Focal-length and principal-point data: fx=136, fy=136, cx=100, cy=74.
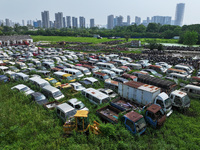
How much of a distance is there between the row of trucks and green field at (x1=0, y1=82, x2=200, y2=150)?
1.67 ft

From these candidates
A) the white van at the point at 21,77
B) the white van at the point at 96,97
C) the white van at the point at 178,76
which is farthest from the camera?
the white van at the point at 178,76

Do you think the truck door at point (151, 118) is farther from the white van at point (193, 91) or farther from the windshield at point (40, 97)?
the windshield at point (40, 97)

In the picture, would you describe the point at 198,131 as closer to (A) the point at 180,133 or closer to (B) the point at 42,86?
(A) the point at 180,133

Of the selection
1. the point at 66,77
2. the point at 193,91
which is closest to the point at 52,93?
the point at 66,77

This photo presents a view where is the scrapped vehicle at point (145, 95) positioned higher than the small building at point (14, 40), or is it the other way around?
the small building at point (14, 40)

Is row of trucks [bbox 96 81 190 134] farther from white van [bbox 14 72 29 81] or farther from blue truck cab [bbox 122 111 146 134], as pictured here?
white van [bbox 14 72 29 81]

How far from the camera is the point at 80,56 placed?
3369cm

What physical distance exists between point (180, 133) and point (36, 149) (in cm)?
878

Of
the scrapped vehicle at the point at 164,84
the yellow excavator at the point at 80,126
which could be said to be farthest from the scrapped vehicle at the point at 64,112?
the scrapped vehicle at the point at 164,84

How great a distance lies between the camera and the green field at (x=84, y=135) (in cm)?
752

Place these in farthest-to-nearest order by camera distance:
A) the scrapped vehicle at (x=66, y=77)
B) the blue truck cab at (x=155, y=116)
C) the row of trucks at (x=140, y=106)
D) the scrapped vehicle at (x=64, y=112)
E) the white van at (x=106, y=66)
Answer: the white van at (x=106, y=66) < the scrapped vehicle at (x=66, y=77) < the scrapped vehicle at (x=64, y=112) < the blue truck cab at (x=155, y=116) < the row of trucks at (x=140, y=106)

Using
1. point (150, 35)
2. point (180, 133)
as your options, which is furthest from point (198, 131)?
point (150, 35)

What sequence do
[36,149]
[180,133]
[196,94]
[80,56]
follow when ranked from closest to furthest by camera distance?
1. [36,149]
2. [180,133]
3. [196,94]
4. [80,56]

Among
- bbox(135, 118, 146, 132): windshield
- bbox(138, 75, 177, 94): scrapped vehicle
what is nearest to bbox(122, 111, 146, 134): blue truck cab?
bbox(135, 118, 146, 132): windshield
